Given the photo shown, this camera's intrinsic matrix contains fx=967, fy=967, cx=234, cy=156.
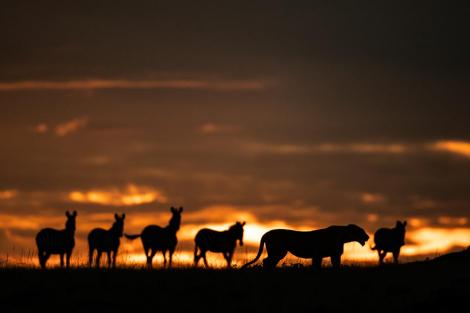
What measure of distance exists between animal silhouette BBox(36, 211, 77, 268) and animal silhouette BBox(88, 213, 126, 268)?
4.22 feet

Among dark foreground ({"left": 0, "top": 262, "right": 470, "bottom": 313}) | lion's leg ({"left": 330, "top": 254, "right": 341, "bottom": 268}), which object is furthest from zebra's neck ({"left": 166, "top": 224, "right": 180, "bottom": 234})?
dark foreground ({"left": 0, "top": 262, "right": 470, "bottom": 313})

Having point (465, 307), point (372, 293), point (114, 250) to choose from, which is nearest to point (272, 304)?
point (372, 293)

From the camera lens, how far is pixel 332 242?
2880cm

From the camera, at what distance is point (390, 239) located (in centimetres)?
3834

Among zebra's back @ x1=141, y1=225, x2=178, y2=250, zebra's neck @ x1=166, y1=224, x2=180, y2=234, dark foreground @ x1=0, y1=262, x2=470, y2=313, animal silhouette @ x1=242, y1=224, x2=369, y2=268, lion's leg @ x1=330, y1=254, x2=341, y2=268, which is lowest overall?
dark foreground @ x1=0, y1=262, x2=470, y2=313

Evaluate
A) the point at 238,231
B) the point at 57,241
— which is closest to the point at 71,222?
the point at 57,241

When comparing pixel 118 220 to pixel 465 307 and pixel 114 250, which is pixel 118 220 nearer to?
pixel 114 250

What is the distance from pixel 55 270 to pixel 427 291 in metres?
10.3

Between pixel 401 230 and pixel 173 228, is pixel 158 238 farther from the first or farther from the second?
pixel 401 230

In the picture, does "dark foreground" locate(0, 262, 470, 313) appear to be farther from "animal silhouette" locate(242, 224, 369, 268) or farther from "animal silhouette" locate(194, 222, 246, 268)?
"animal silhouette" locate(194, 222, 246, 268)

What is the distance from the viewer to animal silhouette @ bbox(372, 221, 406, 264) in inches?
1502

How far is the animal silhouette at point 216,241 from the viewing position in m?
39.5

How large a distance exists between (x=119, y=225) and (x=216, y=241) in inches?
210

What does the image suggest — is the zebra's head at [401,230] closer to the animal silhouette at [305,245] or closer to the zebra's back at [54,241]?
the animal silhouette at [305,245]
